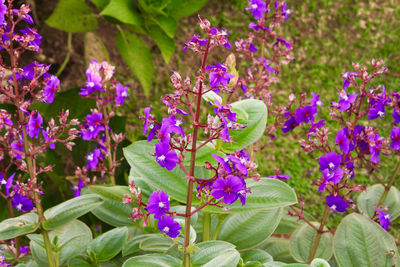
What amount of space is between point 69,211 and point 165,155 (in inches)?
17.2

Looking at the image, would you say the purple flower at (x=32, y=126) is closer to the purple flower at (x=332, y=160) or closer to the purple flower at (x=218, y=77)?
the purple flower at (x=218, y=77)

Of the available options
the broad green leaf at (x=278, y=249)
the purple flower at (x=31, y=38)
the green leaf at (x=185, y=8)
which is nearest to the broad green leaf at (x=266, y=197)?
the broad green leaf at (x=278, y=249)

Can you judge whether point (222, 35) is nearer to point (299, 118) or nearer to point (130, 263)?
point (130, 263)

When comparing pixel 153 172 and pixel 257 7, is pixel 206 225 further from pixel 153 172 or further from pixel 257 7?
pixel 257 7

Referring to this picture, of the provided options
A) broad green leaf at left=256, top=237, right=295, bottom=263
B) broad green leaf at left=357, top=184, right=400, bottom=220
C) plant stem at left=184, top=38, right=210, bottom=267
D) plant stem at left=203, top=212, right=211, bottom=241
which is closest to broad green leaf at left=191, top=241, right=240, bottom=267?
plant stem at left=184, top=38, right=210, bottom=267

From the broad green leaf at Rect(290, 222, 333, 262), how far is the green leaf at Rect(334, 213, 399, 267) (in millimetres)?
172

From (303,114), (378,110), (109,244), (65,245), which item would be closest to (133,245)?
(109,244)

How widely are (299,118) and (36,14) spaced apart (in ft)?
6.43

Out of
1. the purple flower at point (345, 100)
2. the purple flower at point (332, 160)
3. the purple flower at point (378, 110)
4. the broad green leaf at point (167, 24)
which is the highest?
the broad green leaf at point (167, 24)

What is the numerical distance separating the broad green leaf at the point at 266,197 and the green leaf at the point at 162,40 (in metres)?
1.50

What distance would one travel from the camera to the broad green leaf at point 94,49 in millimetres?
2746

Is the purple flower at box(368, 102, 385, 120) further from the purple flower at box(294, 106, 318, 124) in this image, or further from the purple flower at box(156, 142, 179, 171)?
the purple flower at box(156, 142, 179, 171)

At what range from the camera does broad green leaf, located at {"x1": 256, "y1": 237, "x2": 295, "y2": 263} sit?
1536mm

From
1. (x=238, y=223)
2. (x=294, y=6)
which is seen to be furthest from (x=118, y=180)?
(x=294, y=6)
